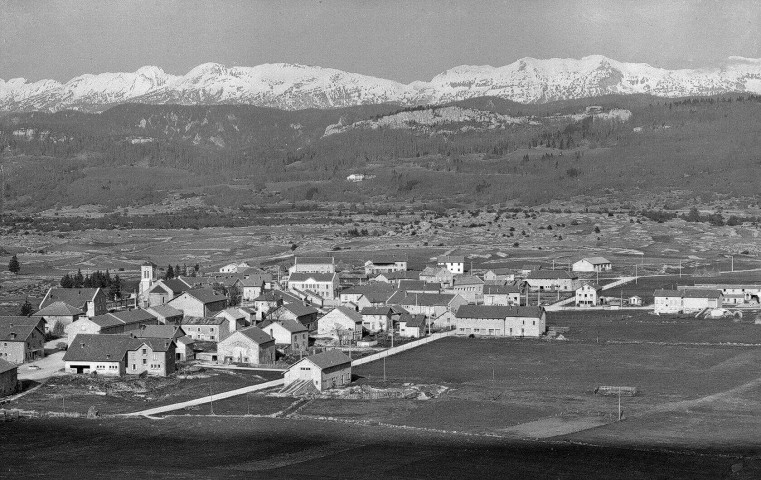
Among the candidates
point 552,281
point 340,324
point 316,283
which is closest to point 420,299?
point 340,324

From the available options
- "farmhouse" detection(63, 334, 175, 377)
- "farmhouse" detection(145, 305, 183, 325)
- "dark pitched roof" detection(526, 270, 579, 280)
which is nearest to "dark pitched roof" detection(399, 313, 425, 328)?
"farmhouse" detection(145, 305, 183, 325)

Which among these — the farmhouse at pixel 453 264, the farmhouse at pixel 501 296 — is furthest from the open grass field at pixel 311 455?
the farmhouse at pixel 453 264

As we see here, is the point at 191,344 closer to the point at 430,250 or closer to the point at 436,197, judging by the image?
the point at 430,250

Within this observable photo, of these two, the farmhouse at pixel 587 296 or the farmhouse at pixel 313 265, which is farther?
the farmhouse at pixel 313 265

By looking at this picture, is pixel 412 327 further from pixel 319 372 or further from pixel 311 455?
pixel 311 455

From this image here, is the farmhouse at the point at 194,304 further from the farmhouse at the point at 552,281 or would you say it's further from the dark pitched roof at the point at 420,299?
the farmhouse at the point at 552,281

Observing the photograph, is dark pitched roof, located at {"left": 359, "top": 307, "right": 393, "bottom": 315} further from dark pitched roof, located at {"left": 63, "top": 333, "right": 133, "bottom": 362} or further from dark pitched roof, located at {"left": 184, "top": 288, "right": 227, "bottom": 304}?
dark pitched roof, located at {"left": 63, "top": 333, "right": 133, "bottom": 362}
